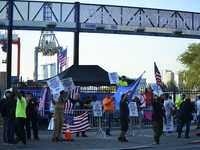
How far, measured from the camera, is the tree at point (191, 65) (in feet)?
184

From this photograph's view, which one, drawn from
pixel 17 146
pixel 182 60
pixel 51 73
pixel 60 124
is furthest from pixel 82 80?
pixel 51 73

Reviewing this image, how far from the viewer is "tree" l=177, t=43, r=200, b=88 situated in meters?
56.1

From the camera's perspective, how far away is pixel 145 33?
29.0 metres

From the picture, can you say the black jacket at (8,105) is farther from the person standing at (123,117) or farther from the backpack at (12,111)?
the person standing at (123,117)

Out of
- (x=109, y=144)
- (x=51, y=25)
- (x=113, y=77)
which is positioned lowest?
(x=109, y=144)

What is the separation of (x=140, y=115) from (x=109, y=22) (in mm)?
10248

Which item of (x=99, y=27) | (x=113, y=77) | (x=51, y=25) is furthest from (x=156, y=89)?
(x=51, y=25)

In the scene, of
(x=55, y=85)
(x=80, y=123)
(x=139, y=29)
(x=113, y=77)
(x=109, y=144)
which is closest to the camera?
(x=109, y=144)

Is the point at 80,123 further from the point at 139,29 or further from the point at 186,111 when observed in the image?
the point at 139,29

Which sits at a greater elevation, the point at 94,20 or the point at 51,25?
the point at 94,20

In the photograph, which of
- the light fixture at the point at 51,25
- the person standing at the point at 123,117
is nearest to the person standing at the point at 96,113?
the person standing at the point at 123,117

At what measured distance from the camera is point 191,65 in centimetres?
5744

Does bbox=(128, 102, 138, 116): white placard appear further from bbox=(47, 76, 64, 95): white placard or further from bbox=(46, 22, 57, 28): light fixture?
bbox=(46, 22, 57, 28): light fixture

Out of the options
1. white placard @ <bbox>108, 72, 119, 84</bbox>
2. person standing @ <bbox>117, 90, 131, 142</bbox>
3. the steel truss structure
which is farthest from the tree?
person standing @ <bbox>117, 90, 131, 142</bbox>
